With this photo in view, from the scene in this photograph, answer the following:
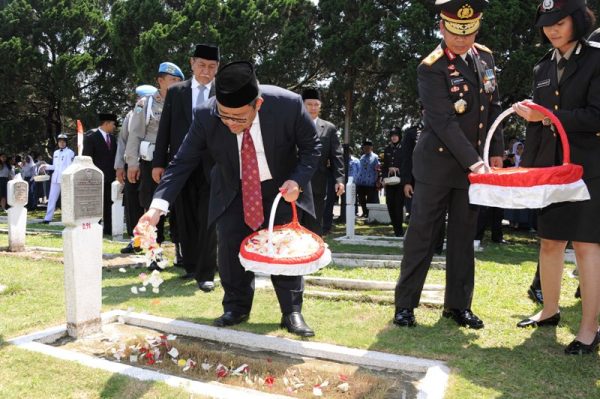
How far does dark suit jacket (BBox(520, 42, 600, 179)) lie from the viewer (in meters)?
3.67

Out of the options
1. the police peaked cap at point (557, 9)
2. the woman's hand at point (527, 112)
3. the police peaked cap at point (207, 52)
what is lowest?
the woman's hand at point (527, 112)

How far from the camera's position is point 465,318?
4320 mm

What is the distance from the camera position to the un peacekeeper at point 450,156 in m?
4.17

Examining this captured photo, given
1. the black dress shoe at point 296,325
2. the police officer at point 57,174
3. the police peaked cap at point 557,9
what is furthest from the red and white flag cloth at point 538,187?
the police officer at point 57,174

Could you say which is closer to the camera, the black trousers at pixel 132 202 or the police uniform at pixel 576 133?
the police uniform at pixel 576 133

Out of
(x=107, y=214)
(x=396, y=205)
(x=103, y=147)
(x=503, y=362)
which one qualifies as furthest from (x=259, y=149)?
(x=107, y=214)

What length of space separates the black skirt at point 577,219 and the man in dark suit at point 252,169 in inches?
68.2

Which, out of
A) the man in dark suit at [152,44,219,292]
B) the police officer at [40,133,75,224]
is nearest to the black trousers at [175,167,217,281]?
the man in dark suit at [152,44,219,292]

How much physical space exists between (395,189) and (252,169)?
740cm

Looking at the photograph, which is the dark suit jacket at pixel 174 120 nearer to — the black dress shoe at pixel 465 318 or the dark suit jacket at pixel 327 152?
the dark suit jacket at pixel 327 152

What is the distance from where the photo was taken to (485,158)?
3.79 metres

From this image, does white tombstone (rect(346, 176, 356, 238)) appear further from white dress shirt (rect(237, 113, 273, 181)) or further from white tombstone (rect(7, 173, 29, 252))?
white dress shirt (rect(237, 113, 273, 181))

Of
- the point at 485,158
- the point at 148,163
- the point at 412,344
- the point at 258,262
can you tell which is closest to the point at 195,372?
the point at 258,262

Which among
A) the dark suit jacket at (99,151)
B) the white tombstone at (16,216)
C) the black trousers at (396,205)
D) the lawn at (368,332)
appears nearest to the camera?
the lawn at (368,332)
